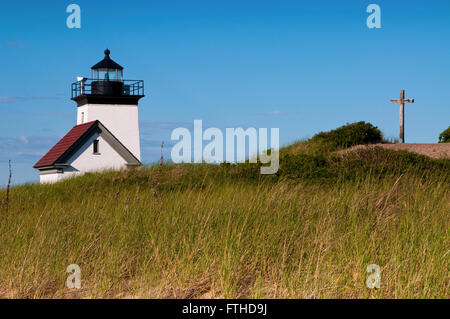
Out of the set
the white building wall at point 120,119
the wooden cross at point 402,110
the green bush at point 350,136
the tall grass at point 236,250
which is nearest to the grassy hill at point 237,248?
the tall grass at point 236,250

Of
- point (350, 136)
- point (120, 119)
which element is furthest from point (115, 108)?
point (350, 136)

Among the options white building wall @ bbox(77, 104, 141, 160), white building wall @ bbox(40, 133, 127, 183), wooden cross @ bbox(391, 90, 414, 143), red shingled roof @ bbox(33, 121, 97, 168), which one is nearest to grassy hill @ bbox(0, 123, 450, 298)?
wooden cross @ bbox(391, 90, 414, 143)

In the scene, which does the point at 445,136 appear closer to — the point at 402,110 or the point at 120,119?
the point at 402,110

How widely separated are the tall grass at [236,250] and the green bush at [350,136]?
14449mm

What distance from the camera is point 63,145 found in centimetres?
3191

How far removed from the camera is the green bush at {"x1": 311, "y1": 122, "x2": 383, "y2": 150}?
22.8 m

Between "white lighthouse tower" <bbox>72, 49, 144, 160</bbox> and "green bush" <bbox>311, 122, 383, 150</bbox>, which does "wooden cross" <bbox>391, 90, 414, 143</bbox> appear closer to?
"green bush" <bbox>311, 122, 383, 150</bbox>

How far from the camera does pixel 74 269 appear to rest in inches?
254

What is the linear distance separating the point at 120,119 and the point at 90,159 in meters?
6.69

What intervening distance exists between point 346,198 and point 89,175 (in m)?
17.0

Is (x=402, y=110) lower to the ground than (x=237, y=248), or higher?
higher

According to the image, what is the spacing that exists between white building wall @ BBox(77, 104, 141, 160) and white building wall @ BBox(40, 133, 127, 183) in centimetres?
489

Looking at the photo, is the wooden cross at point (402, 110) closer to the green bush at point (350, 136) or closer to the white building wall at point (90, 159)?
the green bush at point (350, 136)
